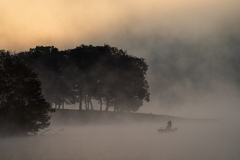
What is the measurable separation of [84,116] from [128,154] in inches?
2640

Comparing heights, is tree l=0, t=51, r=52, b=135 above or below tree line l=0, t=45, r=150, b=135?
below

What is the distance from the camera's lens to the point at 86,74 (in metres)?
121

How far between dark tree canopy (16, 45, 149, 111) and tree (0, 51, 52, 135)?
41196 mm

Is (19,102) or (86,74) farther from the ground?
(86,74)

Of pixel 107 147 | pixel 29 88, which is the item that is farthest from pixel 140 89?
pixel 107 147

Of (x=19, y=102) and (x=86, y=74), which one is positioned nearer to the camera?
(x=19, y=102)

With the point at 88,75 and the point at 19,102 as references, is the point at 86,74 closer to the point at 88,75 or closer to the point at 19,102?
the point at 88,75

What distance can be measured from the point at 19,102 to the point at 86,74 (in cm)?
5056

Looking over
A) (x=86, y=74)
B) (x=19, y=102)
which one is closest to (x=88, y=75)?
(x=86, y=74)

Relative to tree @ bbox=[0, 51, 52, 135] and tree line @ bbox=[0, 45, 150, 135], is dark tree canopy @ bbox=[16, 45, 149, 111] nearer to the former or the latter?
tree line @ bbox=[0, 45, 150, 135]

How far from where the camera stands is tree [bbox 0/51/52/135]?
69.6 m

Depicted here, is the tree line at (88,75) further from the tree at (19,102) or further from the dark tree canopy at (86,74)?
the tree at (19,102)

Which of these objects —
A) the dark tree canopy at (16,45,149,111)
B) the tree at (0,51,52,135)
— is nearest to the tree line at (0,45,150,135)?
the dark tree canopy at (16,45,149,111)

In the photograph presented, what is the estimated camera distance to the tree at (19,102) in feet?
228
